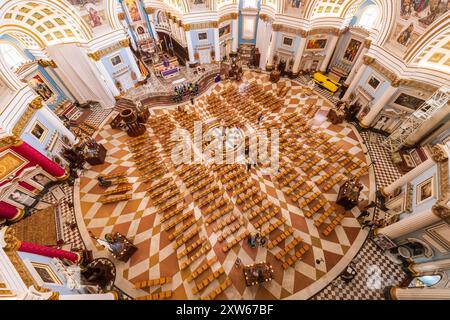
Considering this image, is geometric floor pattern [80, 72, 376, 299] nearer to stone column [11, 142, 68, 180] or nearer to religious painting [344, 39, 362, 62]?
stone column [11, 142, 68, 180]

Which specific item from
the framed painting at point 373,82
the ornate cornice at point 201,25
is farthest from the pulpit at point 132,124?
the framed painting at point 373,82

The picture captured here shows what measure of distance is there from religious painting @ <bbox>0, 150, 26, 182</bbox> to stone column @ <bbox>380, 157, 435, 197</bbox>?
24.2 meters

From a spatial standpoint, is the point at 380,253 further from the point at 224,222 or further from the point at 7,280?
the point at 7,280

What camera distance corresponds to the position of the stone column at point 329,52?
2152 centimetres

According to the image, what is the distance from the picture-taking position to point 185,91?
2281 cm

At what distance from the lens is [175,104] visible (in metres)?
22.4

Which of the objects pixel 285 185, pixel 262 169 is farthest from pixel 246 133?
pixel 285 185

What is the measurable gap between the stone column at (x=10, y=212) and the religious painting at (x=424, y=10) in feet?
95.6

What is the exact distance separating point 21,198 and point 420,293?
79.9ft

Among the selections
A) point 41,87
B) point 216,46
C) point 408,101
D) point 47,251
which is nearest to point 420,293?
point 408,101

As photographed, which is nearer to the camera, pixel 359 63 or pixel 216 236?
pixel 216 236

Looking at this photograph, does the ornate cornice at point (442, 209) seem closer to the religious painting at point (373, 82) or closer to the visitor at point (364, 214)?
the visitor at point (364, 214)

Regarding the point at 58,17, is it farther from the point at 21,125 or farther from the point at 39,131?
the point at 21,125

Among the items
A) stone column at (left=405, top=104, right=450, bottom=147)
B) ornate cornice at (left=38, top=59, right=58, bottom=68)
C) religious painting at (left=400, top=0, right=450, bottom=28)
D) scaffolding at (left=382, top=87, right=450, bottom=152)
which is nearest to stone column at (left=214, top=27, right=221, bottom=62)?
ornate cornice at (left=38, top=59, right=58, bottom=68)
